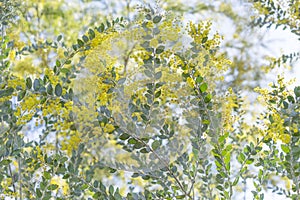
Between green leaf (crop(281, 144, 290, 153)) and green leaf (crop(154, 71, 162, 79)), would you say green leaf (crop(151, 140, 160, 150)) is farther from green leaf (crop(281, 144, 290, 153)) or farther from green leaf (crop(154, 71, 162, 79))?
green leaf (crop(281, 144, 290, 153))

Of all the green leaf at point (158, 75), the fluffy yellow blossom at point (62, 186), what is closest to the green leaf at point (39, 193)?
the fluffy yellow blossom at point (62, 186)

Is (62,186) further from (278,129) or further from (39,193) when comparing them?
(278,129)

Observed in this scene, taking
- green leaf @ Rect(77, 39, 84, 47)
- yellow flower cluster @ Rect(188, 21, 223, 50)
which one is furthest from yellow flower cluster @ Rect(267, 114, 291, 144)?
green leaf @ Rect(77, 39, 84, 47)

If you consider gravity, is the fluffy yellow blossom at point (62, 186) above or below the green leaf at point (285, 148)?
below

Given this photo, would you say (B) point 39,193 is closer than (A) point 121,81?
No

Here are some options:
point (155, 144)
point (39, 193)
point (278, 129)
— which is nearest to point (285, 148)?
point (278, 129)

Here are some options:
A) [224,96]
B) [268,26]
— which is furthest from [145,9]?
[268,26]

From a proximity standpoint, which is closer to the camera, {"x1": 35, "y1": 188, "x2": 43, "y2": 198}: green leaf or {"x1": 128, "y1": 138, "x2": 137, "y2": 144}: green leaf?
{"x1": 128, "y1": 138, "x2": 137, "y2": 144}: green leaf

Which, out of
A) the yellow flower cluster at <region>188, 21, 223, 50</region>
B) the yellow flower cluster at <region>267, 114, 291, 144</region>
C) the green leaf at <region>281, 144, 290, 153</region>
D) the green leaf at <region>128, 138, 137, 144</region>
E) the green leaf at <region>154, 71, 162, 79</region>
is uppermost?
the yellow flower cluster at <region>188, 21, 223, 50</region>

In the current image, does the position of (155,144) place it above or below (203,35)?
below

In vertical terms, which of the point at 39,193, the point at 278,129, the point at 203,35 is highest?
the point at 203,35

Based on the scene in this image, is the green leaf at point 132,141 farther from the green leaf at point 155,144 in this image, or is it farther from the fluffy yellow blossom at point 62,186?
the fluffy yellow blossom at point 62,186

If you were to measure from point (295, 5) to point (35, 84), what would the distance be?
85 centimetres

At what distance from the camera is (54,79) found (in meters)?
0.89
